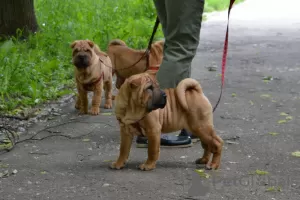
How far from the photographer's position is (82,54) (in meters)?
5.93

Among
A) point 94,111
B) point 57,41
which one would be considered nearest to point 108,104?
point 94,111

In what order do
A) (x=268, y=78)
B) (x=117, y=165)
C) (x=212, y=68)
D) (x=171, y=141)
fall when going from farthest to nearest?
Result: (x=212, y=68) → (x=268, y=78) → (x=171, y=141) → (x=117, y=165)

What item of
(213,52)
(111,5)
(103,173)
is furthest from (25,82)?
(111,5)

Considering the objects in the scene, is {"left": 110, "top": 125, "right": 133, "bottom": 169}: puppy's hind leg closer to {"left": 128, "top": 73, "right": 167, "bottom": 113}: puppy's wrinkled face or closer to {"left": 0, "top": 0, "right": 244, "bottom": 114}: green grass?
{"left": 128, "top": 73, "right": 167, "bottom": 113}: puppy's wrinkled face

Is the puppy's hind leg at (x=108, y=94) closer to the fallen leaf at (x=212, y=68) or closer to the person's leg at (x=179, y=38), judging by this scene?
the person's leg at (x=179, y=38)

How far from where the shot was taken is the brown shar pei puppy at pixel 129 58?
6.33 metres

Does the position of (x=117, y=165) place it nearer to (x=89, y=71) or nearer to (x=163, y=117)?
(x=163, y=117)

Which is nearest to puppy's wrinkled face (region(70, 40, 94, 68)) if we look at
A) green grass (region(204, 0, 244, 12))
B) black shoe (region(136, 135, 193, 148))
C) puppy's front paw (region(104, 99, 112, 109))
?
puppy's front paw (region(104, 99, 112, 109))

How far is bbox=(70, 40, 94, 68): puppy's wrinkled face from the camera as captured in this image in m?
5.94

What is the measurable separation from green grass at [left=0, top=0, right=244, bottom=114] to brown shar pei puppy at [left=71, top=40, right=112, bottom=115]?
0.66 metres

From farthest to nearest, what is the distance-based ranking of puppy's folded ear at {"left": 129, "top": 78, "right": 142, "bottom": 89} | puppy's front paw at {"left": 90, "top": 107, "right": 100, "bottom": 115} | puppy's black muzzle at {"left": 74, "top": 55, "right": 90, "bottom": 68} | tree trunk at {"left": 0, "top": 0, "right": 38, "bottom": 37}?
tree trunk at {"left": 0, "top": 0, "right": 38, "bottom": 37}, puppy's front paw at {"left": 90, "top": 107, "right": 100, "bottom": 115}, puppy's black muzzle at {"left": 74, "top": 55, "right": 90, "bottom": 68}, puppy's folded ear at {"left": 129, "top": 78, "right": 142, "bottom": 89}

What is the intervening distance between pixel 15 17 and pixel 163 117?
558 centimetres

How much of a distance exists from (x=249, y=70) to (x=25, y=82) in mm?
3647

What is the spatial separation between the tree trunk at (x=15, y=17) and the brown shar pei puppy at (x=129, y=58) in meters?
2.81
